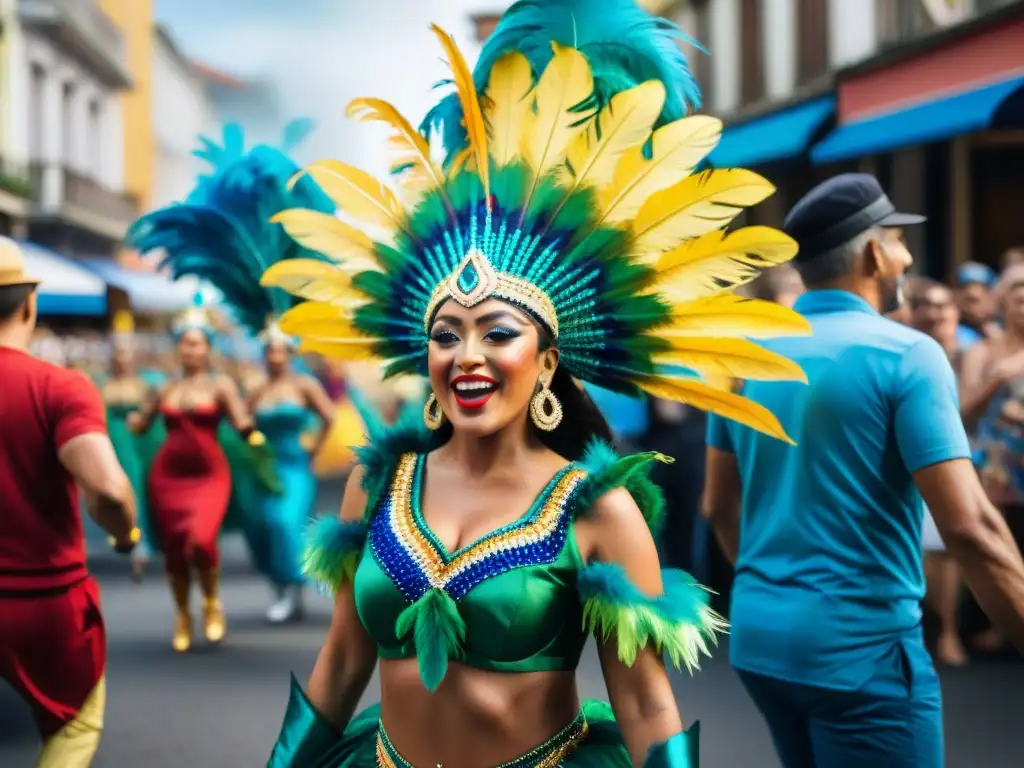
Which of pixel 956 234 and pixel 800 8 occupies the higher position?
pixel 800 8

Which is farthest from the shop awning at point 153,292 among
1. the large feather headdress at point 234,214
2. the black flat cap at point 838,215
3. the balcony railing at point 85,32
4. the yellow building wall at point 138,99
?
the black flat cap at point 838,215

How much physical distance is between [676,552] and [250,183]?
400 centimetres

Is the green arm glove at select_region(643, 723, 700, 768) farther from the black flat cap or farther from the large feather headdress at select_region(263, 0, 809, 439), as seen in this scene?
the black flat cap

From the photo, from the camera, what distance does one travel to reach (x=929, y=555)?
24.6 ft

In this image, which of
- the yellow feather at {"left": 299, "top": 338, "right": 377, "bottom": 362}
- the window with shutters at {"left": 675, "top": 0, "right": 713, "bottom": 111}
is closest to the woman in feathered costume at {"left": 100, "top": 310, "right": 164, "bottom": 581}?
the yellow feather at {"left": 299, "top": 338, "right": 377, "bottom": 362}

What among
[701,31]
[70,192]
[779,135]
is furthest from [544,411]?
[70,192]

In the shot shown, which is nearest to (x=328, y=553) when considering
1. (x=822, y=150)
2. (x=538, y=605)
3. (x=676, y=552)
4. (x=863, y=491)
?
(x=538, y=605)

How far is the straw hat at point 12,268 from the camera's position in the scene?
170 inches

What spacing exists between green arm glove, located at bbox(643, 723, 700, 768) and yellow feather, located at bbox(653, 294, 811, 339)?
757 millimetres

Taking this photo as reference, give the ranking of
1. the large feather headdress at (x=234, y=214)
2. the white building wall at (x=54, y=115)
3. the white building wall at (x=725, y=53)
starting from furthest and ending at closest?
1. the white building wall at (x=54, y=115)
2. the white building wall at (x=725, y=53)
3. the large feather headdress at (x=234, y=214)

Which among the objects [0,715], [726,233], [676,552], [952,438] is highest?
[726,233]

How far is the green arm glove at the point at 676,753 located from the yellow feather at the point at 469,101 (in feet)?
3.60

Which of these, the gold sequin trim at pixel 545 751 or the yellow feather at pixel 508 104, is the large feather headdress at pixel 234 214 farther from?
the gold sequin trim at pixel 545 751

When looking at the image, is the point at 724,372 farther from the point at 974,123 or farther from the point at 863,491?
the point at 974,123
